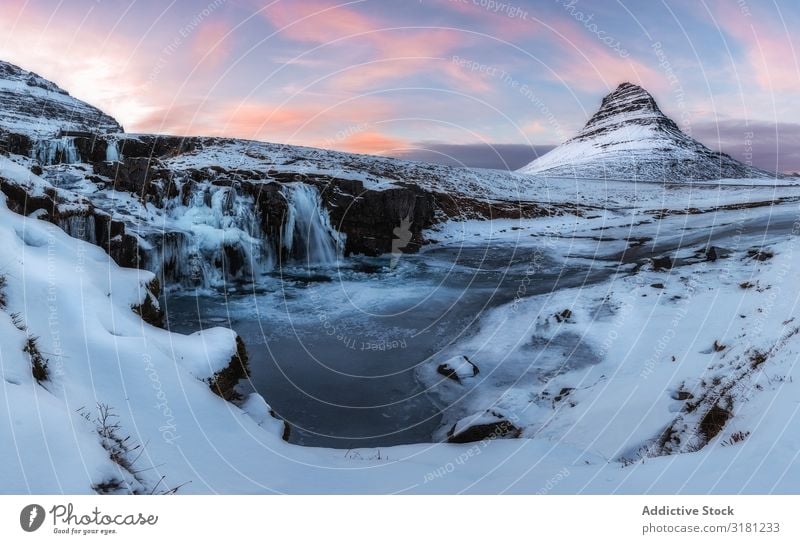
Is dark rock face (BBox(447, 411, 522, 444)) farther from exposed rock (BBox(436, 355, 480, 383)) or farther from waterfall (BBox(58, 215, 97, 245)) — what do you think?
waterfall (BBox(58, 215, 97, 245))

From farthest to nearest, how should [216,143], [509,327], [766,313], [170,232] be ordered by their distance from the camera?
[216,143], [170,232], [509,327], [766,313]

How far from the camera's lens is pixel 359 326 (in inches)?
784

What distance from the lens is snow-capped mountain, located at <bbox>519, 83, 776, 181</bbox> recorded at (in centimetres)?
13375

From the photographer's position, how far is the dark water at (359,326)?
12.1m

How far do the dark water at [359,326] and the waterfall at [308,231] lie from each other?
8.55ft

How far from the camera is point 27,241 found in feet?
33.2

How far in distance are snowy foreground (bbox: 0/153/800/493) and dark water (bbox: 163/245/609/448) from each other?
5.19ft

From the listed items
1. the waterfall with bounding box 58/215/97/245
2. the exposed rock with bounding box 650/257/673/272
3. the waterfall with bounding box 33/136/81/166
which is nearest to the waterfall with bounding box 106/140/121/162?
the waterfall with bounding box 33/136/81/166

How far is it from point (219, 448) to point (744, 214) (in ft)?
198

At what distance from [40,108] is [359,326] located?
276 feet

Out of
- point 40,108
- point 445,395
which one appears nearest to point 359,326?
point 445,395

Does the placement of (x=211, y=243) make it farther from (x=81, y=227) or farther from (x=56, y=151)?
(x=56, y=151)
